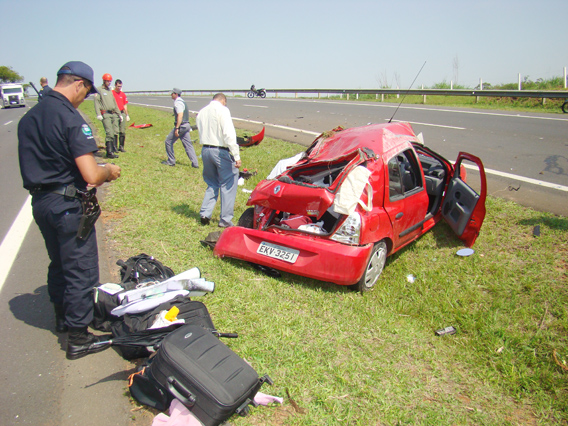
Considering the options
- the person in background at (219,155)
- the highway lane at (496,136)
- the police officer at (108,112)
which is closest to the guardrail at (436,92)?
the highway lane at (496,136)

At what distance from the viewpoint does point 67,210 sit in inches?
120

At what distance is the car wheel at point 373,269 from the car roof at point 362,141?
1045 millimetres

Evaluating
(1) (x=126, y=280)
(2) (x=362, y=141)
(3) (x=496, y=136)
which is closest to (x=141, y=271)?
(1) (x=126, y=280)

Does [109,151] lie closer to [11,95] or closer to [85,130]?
[85,130]

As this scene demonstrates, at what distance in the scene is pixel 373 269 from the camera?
14.2ft

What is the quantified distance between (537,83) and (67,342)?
25.1 meters

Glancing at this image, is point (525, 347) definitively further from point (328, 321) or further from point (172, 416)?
point (172, 416)

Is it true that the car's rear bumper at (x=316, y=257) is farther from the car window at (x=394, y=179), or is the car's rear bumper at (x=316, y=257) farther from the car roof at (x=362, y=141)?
the car roof at (x=362, y=141)

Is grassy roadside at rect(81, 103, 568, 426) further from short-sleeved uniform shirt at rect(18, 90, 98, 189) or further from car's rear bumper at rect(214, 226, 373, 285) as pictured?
short-sleeved uniform shirt at rect(18, 90, 98, 189)

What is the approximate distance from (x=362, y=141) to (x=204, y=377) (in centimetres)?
328

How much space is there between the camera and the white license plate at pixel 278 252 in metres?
4.17

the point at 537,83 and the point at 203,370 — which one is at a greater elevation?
the point at 537,83

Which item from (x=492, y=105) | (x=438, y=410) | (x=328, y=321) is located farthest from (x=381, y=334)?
(x=492, y=105)

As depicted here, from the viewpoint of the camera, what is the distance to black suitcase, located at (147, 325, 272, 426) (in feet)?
8.02
